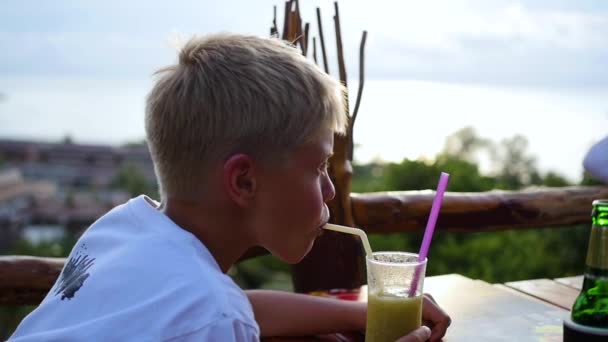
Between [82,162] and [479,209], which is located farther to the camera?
[82,162]

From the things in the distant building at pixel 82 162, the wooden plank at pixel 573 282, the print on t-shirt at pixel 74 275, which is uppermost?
the print on t-shirt at pixel 74 275

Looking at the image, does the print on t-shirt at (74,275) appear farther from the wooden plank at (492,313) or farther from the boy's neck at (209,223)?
the wooden plank at (492,313)

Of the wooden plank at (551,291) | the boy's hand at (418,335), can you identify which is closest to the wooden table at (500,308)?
the wooden plank at (551,291)

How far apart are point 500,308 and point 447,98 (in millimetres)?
3462

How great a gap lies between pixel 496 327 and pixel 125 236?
0.72m

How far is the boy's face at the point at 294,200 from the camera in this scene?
1124mm

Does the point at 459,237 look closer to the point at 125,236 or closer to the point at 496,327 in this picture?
the point at 496,327

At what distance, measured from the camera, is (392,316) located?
1.18 m

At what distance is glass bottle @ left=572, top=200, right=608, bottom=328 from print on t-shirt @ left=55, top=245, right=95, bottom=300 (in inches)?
28.6

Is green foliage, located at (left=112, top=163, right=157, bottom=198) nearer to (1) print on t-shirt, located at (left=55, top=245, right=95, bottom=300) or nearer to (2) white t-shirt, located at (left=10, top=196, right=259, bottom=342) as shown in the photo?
(1) print on t-shirt, located at (left=55, top=245, right=95, bottom=300)

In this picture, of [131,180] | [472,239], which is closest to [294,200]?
[472,239]

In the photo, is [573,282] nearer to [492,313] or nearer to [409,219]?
[492,313]

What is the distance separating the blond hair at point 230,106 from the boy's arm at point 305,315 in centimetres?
33

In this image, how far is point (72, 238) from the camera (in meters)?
5.15
